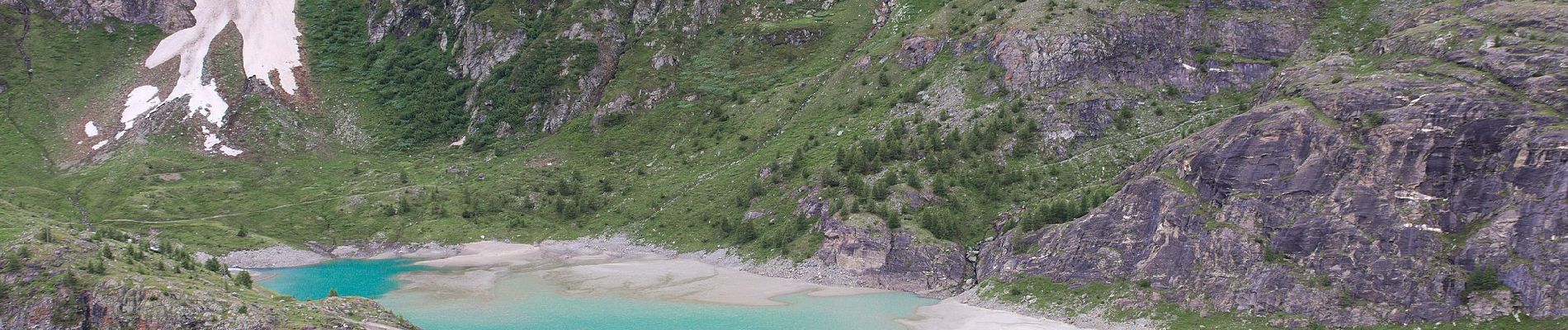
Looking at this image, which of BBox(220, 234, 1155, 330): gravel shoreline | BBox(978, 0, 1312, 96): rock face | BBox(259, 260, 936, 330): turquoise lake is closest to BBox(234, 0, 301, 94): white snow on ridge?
BBox(220, 234, 1155, 330): gravel shoreline

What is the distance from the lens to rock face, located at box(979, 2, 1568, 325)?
269ft

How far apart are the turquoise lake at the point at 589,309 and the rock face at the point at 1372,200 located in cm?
1486

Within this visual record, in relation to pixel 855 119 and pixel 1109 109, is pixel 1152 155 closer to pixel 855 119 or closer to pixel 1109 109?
pixel 1109 109

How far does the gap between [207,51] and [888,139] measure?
119 m

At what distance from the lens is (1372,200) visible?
8794 centimetres

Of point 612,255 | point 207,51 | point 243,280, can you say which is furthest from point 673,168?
point 207,51

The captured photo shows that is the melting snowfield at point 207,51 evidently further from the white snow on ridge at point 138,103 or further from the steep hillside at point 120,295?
the steep hillside at point 120,295

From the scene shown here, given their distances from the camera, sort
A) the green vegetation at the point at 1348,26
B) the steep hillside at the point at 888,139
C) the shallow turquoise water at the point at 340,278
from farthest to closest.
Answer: the green vegetation at the point at 1348,26
the shallow turquoise water at the point at 340,278
the steep hillside at the point at 888,139

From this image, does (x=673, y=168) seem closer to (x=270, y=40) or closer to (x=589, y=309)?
(x=589, y=309)

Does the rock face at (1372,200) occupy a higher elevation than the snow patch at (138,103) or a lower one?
lower

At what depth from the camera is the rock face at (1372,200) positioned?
8206 cm

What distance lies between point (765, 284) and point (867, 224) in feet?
38.6

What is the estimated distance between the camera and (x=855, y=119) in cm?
13300

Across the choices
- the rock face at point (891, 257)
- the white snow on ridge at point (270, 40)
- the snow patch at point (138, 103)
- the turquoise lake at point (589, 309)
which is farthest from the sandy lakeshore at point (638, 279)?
the white snow on ridge at point (270, 40)
